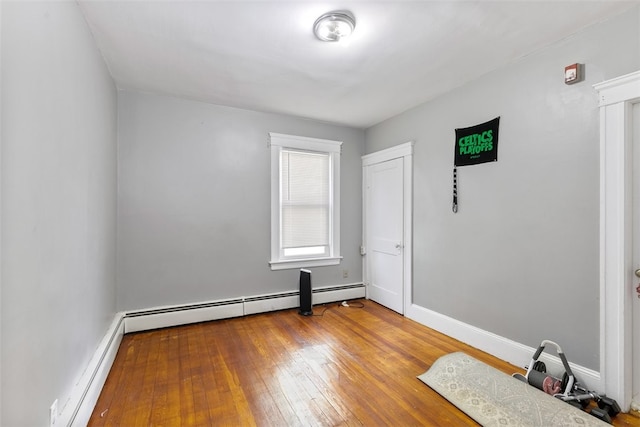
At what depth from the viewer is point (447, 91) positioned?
10.0ft

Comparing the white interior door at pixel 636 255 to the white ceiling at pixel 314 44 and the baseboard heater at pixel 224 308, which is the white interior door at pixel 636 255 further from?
the baseboard heater at pixel 224 308

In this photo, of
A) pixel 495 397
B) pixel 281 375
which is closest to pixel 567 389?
pixel 495 397

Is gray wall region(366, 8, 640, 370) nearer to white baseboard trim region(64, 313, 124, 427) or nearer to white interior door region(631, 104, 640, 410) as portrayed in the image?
white interior door region(631, 104, 640, 410)

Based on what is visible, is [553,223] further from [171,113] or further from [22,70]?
[171,113]

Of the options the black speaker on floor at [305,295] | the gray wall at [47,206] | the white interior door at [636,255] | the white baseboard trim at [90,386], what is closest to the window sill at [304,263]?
the black speaker on floor at [305,295]

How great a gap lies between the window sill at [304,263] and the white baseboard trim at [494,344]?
1219mm

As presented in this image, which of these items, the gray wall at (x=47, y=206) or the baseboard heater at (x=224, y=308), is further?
the baseboard heater at (x=224, y=308)

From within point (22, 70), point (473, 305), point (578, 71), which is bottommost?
point (473, 305)

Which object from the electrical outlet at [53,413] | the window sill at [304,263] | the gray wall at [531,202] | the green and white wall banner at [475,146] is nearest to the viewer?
the electrical outlet at [53,413]

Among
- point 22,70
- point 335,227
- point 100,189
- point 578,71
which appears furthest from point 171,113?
point 578,71

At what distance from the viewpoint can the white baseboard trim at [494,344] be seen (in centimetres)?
203

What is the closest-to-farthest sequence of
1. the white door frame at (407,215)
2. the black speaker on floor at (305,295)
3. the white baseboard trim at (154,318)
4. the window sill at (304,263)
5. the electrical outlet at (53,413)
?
the electrical outlet at (53,413) → the white baseboard trim at (154,318) → the white door frame at (407,215) → the black speaker on floor at (305,295) → the window sill at (304,263)

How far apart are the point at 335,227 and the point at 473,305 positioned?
2028mm

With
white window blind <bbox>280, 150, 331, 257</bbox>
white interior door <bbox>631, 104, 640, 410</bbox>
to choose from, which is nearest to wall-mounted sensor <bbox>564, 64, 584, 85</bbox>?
white interior door <bbox>631, 104, 640, 410</bbox>
